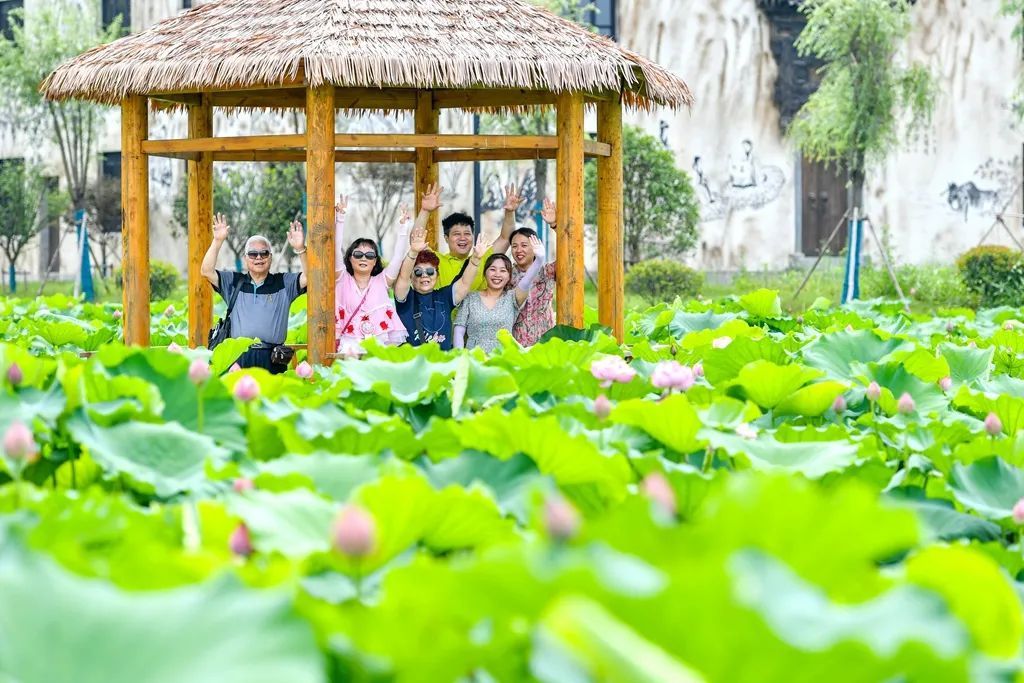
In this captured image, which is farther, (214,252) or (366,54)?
(214,252)

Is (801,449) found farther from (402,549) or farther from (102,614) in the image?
(102,614)

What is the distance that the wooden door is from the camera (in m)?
22.6

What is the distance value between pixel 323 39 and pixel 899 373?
12.1ft

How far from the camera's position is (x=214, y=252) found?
7.46 m

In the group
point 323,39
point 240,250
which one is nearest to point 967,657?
point 323,39

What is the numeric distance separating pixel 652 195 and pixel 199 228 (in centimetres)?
1109

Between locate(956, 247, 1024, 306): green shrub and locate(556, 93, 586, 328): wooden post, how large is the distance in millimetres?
10638

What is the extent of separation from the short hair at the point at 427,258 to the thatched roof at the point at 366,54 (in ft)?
3.03

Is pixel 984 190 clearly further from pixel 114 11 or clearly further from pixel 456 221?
pixel 456 221

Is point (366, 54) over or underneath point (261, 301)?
over

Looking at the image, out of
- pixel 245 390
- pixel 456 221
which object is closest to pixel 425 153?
pixel 456 221

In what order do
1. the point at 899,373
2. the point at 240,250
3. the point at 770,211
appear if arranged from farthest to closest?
the point at 770,211 → the point at 240,250 → the point at 899,373

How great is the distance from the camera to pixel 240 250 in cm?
2077

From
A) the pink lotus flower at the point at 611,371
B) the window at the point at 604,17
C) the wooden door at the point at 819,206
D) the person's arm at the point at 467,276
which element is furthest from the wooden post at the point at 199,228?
the wooden door at the point at 819,206
